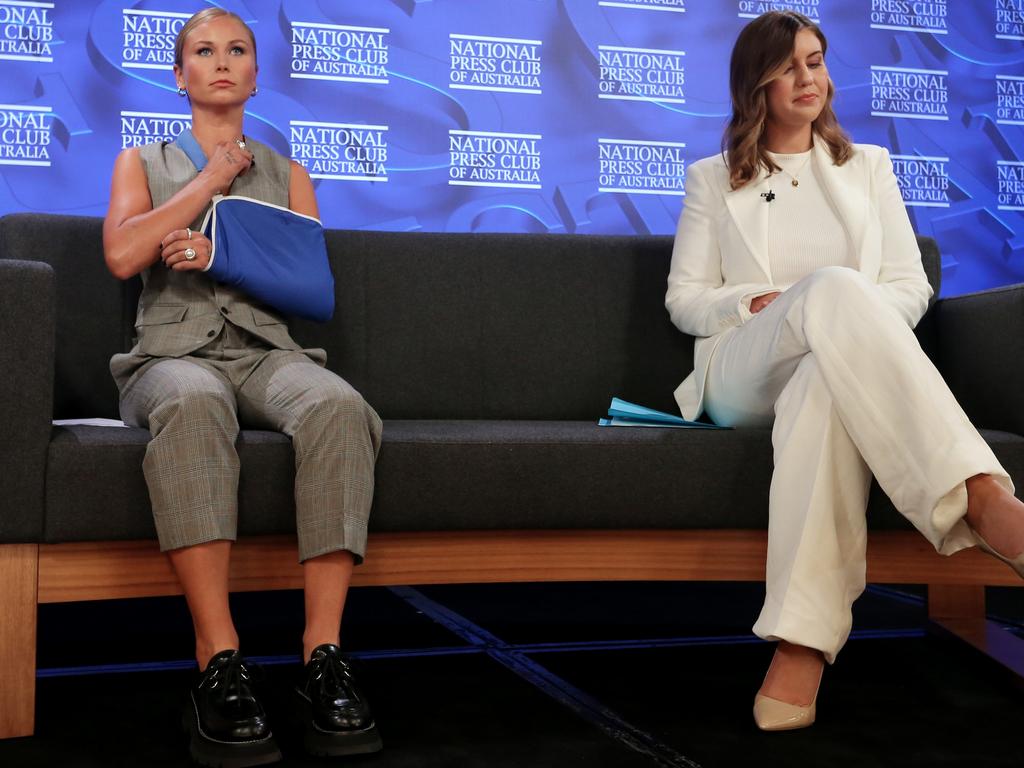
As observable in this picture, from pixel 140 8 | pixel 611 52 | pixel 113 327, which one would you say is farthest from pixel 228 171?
pixel 611 52

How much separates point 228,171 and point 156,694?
0.82 m

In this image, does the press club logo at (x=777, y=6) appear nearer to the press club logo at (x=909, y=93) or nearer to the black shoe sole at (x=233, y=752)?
the press club logo at (x=909, y=93)

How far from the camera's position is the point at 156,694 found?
1634 millimetres

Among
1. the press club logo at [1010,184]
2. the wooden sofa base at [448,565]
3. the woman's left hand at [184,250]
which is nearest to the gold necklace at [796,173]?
the wooden sofa base at [448,565]

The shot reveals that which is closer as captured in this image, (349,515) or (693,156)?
(349,515)

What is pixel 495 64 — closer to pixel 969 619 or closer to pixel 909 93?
pixel 909 93

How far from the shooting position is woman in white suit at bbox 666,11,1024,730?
4.49ft

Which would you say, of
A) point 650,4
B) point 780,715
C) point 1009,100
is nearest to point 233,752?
point 780,715

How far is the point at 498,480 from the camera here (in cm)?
159

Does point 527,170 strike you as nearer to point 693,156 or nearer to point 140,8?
point 693,156

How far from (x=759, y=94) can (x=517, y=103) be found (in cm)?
134

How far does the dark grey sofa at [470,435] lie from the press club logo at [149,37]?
45.4 inches

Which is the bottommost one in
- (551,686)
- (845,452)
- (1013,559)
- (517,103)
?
(551,686)

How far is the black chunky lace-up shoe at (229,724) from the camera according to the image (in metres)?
1.27
